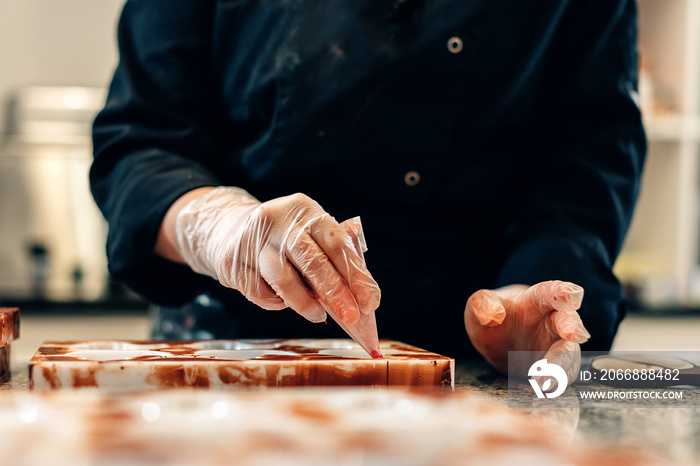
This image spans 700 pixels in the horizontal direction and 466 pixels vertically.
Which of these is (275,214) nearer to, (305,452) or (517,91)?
(305,452)

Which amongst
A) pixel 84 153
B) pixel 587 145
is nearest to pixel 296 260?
pixel 587 145

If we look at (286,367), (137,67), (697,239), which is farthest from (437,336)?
(697,239)

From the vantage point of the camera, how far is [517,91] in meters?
1.04

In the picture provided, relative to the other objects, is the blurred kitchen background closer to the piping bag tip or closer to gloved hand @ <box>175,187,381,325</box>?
gloved hand @ <box>175,187,381,325</box>

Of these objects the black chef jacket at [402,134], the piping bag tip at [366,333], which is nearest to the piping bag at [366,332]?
the piping bag tip at [366,333]

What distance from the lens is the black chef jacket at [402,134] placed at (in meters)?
0.97

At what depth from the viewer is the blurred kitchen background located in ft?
8.14

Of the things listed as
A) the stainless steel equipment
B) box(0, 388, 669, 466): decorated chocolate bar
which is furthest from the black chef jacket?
the stainless steel equipment

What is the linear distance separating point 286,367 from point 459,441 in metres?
0.24

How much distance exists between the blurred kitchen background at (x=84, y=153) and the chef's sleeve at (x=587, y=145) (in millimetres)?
1484

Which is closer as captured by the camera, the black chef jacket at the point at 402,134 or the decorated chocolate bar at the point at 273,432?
the decorated chocolate bar at the point at 273,432

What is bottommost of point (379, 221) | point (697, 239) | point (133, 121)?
point (697, 239)

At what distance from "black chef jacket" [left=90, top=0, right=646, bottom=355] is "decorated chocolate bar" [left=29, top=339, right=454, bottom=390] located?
1.07 feet

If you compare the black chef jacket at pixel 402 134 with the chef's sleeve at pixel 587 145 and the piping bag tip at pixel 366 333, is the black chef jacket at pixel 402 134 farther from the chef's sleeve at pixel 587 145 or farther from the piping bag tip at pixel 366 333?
the piping bag tip at pixel 366 333
